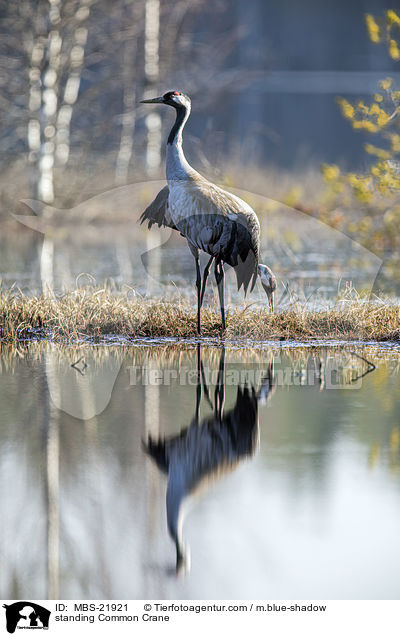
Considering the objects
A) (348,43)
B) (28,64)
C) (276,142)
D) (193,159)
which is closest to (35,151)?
(28,64)

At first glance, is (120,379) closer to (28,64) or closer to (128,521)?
(128,521)

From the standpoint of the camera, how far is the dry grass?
7352 mm

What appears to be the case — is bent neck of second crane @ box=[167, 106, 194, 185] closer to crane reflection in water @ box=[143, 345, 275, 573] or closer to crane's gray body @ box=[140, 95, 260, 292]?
crane's gray body @ box=[140, 95, 260, 292]

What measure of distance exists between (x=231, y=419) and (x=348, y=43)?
1697cm

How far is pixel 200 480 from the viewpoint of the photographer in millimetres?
4082

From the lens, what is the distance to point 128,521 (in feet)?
12.0

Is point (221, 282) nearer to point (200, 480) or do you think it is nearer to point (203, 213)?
point (203, 213)
